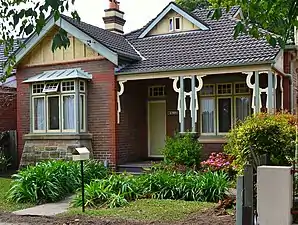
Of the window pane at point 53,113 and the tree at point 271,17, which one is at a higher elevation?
the tree at point 271,17

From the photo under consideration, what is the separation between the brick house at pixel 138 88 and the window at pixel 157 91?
0.13ft

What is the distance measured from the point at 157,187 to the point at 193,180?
91 centimetres

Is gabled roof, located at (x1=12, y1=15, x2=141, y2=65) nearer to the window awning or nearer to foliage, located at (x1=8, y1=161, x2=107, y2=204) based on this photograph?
the window awning

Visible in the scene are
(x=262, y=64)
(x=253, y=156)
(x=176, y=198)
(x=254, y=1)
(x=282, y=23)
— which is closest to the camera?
(x=282, y=23)

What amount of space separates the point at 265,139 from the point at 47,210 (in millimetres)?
5327

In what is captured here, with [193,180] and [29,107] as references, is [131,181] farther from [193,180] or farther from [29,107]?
[29,107]

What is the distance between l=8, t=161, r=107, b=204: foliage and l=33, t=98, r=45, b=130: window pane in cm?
501

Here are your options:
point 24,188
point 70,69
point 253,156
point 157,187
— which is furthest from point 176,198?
point 70,69

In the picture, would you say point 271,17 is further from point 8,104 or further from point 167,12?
point 8,104

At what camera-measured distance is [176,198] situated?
1095 centimetres

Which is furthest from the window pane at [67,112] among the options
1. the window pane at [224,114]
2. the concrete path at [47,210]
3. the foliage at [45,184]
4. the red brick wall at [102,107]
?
the concrete path at [47,210]

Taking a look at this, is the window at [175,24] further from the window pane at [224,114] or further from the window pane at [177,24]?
the window pane at [224,114]

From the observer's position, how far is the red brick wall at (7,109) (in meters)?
19.8

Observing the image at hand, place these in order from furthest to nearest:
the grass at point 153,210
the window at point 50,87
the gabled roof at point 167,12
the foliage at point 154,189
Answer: the gabled roof at point 167,12 → the window at point 50,87 → the foliage at point 154,189 → the grass at point 153,210
